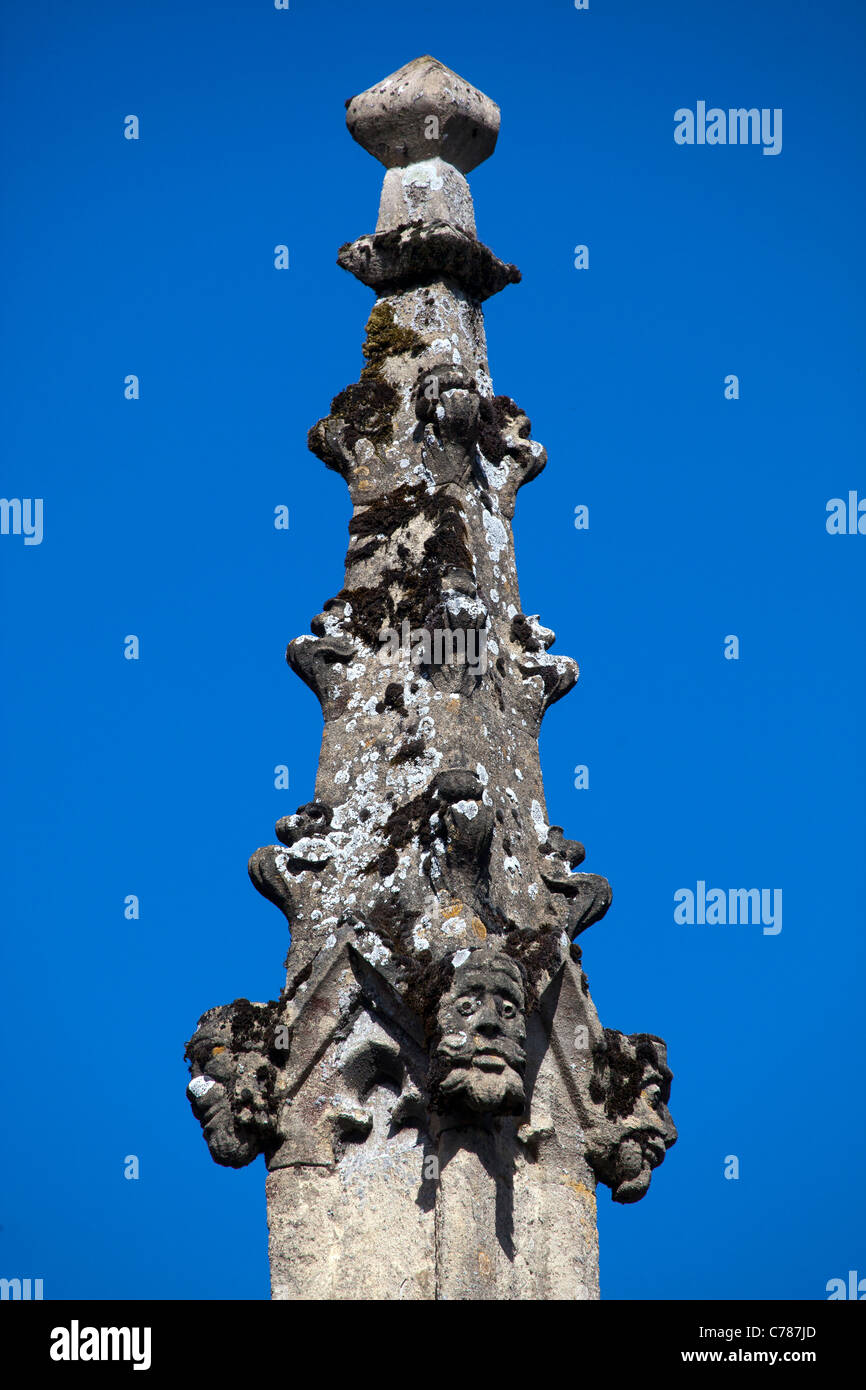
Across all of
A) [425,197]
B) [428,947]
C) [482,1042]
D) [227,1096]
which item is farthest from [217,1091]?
[425,197]

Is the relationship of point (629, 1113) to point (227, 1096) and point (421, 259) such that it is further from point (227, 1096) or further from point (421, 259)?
point (421, 259)

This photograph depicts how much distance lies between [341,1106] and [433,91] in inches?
233

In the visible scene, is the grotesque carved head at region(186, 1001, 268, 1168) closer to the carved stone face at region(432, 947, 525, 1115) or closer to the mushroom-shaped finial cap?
the carved stone face at region(432, 947, 525, 1115)

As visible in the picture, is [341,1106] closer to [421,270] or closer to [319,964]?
[319,964]

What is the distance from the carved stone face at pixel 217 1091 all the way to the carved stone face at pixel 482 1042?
1.10 m

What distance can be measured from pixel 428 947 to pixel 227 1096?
118 cm

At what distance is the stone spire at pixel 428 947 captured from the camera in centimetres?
1093

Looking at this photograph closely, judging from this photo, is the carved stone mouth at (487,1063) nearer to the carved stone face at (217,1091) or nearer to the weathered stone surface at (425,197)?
the carved stone face at (217,1091)

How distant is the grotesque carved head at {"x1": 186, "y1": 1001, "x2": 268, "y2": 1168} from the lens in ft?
37.0

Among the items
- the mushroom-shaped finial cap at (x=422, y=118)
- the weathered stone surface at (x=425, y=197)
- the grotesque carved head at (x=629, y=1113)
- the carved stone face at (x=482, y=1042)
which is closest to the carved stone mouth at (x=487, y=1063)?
the carved stone face at (x=482, y=1042)
